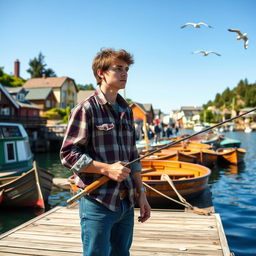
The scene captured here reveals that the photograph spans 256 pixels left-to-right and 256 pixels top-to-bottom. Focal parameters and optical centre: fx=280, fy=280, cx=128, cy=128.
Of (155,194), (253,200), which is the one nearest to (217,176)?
(253,200)

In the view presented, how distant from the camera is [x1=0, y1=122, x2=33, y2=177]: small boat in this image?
11.6m

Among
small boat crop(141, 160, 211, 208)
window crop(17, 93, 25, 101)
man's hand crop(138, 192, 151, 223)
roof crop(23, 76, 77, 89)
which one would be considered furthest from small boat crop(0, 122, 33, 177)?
roof crop(23, 76, 77, 89)

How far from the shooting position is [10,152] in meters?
12.0

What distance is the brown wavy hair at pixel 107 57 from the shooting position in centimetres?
223

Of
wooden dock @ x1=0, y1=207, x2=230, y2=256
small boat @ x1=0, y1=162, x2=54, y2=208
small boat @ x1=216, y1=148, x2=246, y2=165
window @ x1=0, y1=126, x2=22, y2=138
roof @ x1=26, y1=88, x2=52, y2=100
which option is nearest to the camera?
wooden dock @ x1=0, y1=207, x2=230, y2=256

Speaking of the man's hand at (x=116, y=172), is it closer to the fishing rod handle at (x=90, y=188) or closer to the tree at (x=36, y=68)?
the fishing rod handle at (x=90, y=188)

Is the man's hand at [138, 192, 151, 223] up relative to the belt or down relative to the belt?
down

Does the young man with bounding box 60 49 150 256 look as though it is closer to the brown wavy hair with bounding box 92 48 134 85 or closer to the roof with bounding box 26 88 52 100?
the brown wavy hair with bounding box 92 48 134 85

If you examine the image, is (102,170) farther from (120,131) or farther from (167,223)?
(167,223)

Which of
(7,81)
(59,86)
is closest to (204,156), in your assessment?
(59,86)

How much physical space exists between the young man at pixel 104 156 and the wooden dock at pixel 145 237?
6.68 feet

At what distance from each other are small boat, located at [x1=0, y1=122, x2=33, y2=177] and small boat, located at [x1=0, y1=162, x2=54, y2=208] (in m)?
1.45

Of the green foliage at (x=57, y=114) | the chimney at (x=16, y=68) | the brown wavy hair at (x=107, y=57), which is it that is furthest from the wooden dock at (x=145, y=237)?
the chimney at (x=16, y=68)

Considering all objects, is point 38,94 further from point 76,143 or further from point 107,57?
point 76,143
